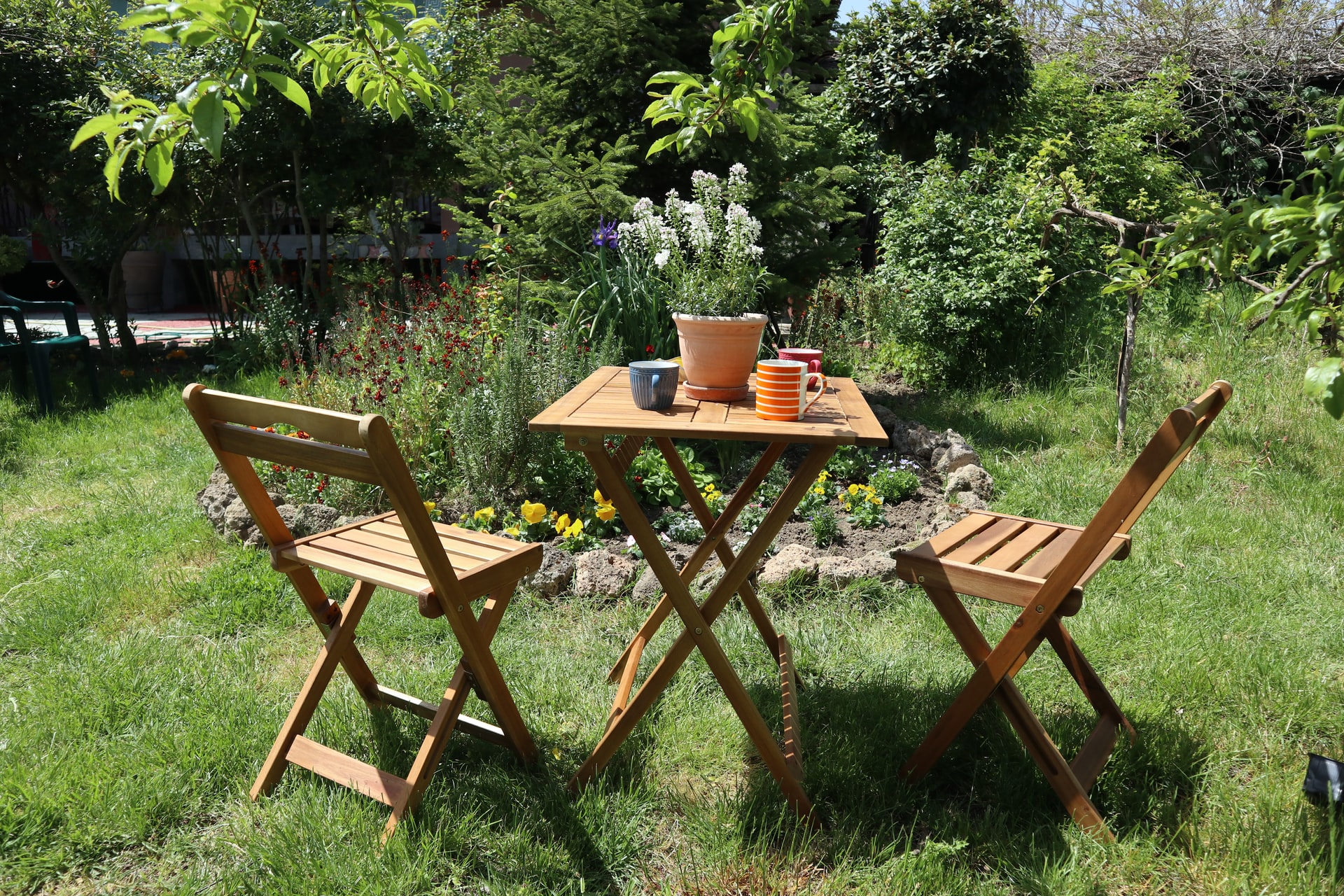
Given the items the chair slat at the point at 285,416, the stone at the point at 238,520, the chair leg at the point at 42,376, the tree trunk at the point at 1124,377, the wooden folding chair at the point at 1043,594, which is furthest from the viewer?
the chair leg at the point at 42,376

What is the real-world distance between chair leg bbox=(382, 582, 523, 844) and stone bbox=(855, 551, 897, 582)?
1.64 m

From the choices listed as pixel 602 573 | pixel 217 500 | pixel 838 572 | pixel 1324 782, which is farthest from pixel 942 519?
pixel 217 500

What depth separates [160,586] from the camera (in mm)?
3439

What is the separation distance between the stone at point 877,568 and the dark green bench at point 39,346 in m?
5.52

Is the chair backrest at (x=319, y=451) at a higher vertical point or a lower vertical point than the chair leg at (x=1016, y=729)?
higher

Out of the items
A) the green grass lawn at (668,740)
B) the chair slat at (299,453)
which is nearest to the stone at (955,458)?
the green grass lawn at (668,740)

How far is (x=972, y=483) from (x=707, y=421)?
8.83ft

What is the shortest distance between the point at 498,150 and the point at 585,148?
56 centimetres

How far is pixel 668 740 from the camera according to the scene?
8.22ft

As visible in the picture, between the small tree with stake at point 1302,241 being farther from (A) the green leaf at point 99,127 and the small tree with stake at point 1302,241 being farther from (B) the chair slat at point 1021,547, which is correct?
(A) the green leaf at point 99,127

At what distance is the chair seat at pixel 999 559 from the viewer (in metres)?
2.17

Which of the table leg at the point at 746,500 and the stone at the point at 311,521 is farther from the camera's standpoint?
the stone at the point at 311,521

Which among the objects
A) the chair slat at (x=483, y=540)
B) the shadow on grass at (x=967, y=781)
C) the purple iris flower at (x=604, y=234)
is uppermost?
the purple iris flower at (x=604, y=234)

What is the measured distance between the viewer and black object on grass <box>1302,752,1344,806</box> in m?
2.12
